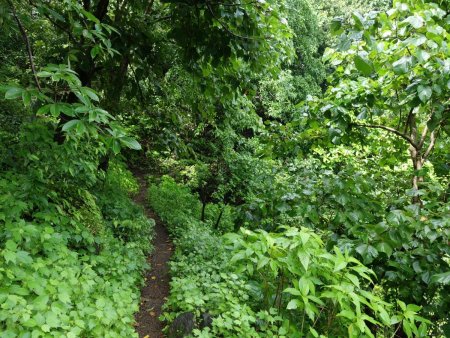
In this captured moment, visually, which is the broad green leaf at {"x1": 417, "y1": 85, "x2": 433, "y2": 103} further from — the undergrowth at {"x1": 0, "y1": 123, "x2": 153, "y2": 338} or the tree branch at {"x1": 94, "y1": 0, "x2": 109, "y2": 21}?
the tree branch at {"x1": 94, "y1": 0, "x2": 109, "y2": 21}

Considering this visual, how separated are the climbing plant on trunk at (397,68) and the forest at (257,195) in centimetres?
1

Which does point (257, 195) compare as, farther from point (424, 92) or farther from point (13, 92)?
point (13, 92)

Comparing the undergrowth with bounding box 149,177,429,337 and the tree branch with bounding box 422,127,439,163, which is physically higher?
the tree branch with bounding box 422,127,439,163

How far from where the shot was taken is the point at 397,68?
7.34 feet

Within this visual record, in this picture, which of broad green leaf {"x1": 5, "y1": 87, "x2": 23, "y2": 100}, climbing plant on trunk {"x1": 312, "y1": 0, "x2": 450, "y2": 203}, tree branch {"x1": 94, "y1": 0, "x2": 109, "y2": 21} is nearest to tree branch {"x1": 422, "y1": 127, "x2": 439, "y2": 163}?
climbing plant on trunk {"x1": 312, "y1": 0, "x2": 450, "y2": 203}

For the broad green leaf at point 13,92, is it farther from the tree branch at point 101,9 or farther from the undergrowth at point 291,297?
the tree branch at point 101,9

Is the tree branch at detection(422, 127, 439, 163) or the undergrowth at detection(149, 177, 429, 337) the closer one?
the undergrowth at detection(149, 177, 429, 337)

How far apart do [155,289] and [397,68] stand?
439 cm

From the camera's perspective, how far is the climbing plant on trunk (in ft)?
7.38

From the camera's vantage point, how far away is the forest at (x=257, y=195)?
7.68 feet

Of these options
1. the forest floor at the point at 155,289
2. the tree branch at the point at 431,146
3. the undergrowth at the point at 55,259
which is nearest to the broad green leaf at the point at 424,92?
the tree branch at the point at 431,146

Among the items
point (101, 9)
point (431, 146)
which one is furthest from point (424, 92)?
point (101, 9)

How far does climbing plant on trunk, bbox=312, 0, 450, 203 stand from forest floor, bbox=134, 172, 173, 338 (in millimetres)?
3036

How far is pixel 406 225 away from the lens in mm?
2529
